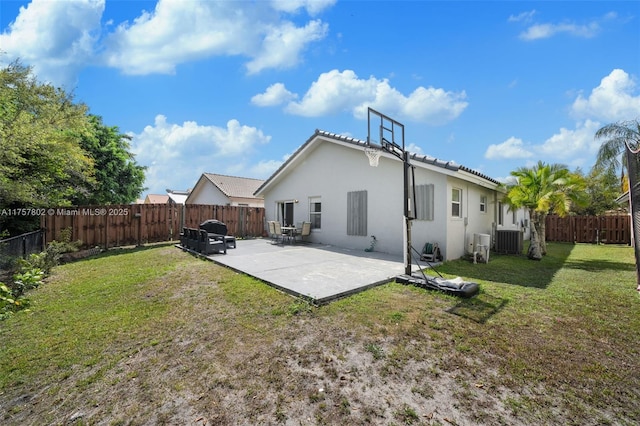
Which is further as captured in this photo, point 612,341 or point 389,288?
A: point 389,288

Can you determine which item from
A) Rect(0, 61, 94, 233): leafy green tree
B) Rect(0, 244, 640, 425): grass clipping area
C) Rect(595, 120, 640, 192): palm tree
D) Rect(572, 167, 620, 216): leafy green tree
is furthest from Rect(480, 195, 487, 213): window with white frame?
Rect(0, 61, 94, 233): leafy green tree

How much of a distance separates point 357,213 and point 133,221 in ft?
32.8

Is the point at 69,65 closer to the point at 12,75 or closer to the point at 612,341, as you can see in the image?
the point at 12,75

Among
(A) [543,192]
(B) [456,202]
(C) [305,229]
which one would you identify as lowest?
(C) [305,229]

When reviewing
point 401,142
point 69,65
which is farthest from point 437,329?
point 69,65

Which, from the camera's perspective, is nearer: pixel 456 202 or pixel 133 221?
pixel 456 202

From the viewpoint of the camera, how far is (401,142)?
6.76 m

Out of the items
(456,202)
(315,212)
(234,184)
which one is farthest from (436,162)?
(234,184)

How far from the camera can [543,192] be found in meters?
10.1

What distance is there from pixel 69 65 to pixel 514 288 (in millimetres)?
14794

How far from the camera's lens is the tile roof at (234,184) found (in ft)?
73.0

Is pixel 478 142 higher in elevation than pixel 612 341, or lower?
higher

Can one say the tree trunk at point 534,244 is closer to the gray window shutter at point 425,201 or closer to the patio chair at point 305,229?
the gray window shutter at point 425,201

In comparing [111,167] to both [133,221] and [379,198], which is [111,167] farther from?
[379,198]
